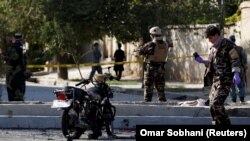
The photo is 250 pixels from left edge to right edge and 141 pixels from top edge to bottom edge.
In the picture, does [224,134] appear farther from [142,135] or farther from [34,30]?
[34,30]

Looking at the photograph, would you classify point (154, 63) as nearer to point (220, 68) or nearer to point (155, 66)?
point (155, 66)

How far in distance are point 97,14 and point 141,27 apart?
4.81ft

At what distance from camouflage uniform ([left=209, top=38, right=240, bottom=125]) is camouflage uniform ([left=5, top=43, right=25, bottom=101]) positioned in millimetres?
5645

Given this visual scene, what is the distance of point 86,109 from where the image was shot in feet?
38.7

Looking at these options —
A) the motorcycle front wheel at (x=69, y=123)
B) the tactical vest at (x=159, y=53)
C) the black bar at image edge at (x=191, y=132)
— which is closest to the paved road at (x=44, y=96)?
the tactical vest at (x=159, y=53)

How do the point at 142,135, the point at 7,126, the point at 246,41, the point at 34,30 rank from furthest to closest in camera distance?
the point at 34,30 < the point at 246,41 < the point at 7,126 < the point at 142,135

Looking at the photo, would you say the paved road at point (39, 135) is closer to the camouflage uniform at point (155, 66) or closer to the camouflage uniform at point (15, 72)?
the camouflage uniform at point (155, 66)

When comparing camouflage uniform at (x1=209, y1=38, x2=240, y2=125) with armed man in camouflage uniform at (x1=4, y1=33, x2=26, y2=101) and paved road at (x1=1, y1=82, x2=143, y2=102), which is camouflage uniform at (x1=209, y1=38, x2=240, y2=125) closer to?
armed man in camouflage uniform at (x1=4, y1=33, x2=26, y2=101)

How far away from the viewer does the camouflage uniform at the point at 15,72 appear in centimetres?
1530

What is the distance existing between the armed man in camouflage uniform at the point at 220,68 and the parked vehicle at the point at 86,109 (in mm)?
1936

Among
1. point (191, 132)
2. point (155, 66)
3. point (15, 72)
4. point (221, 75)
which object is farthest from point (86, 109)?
point (15, 72)

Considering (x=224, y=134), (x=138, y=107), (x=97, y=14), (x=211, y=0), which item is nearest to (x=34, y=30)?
(x=97, y=14)

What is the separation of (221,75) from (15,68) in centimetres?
616

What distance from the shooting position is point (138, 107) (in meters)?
13.4
